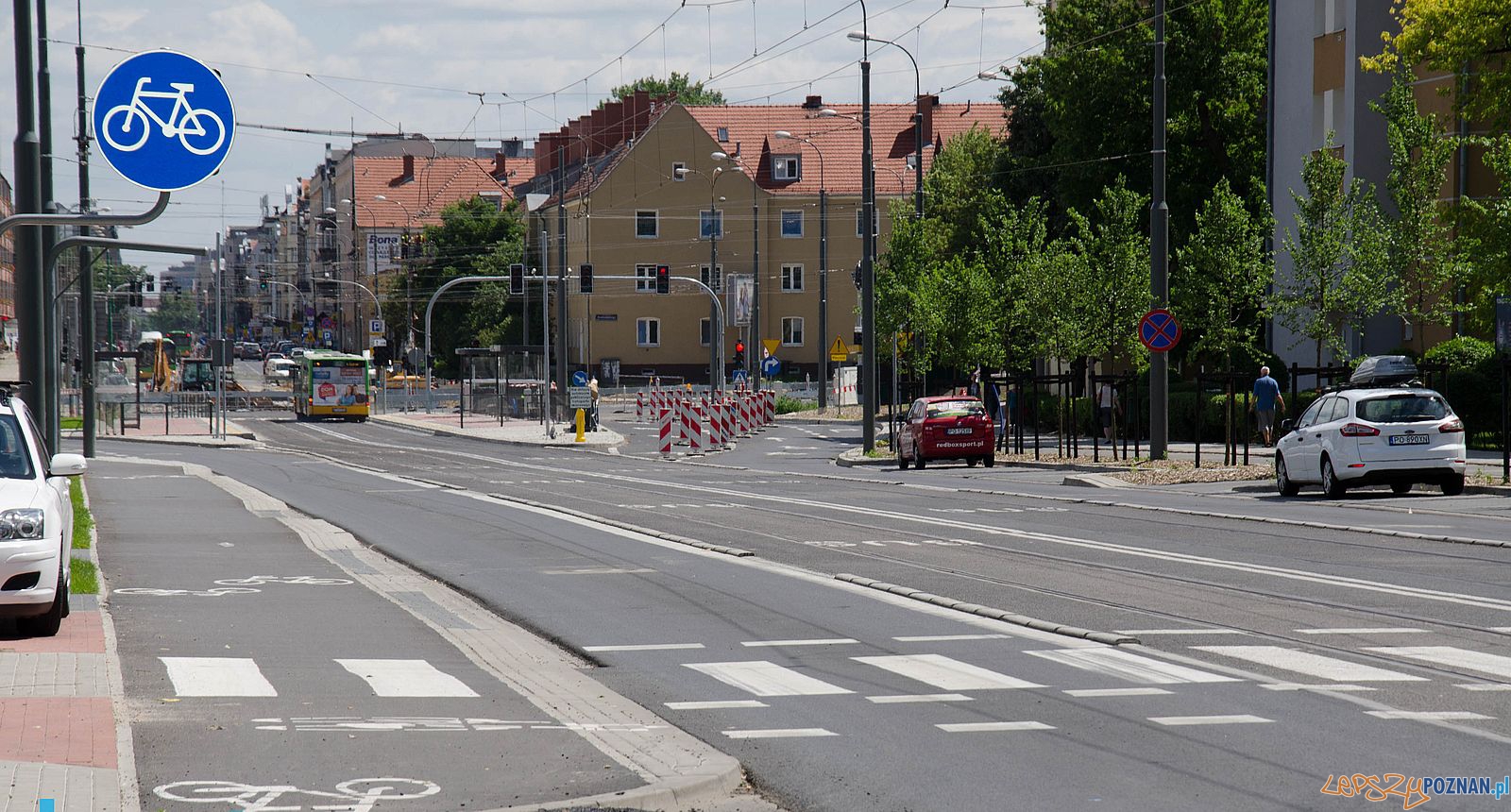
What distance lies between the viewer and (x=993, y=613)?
40.8 ft

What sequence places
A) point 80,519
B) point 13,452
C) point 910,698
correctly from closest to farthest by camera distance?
1. point 910,698
2. point 13,452
3. point 80,519

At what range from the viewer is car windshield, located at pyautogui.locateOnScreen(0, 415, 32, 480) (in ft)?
39.1

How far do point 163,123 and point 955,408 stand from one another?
28035 mm

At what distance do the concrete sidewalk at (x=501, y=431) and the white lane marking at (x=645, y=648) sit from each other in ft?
135

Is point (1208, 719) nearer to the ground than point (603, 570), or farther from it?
farther from it

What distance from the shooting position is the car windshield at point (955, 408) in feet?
122

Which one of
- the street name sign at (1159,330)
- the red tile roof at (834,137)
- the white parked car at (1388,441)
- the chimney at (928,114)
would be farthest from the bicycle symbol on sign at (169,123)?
the chimney at (928,114)

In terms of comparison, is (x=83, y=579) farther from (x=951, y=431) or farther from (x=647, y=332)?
(x=647, y=332)

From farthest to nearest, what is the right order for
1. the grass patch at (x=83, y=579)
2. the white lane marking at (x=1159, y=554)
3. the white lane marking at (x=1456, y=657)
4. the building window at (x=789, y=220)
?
1. the building window at (x=789, y=220)
2. the grass patch at (x=83, y=579)
3. the white lane marking at (x=1159, y=554)
4. the white lane marking at (x=1456, y=657)

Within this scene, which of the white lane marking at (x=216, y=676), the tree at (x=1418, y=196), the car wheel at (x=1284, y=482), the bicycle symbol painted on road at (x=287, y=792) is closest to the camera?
the bicycle symbol painted on road at (x=287, y=792)

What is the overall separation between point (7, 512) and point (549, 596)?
14.7 feet

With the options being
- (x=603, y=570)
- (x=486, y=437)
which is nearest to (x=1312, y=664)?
(x=603, y=570)

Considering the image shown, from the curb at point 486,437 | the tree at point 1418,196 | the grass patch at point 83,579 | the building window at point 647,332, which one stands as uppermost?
the tree at point 1418,196

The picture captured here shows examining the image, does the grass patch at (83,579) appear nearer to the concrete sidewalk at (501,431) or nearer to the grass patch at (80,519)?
the grass patch at (80,519)
